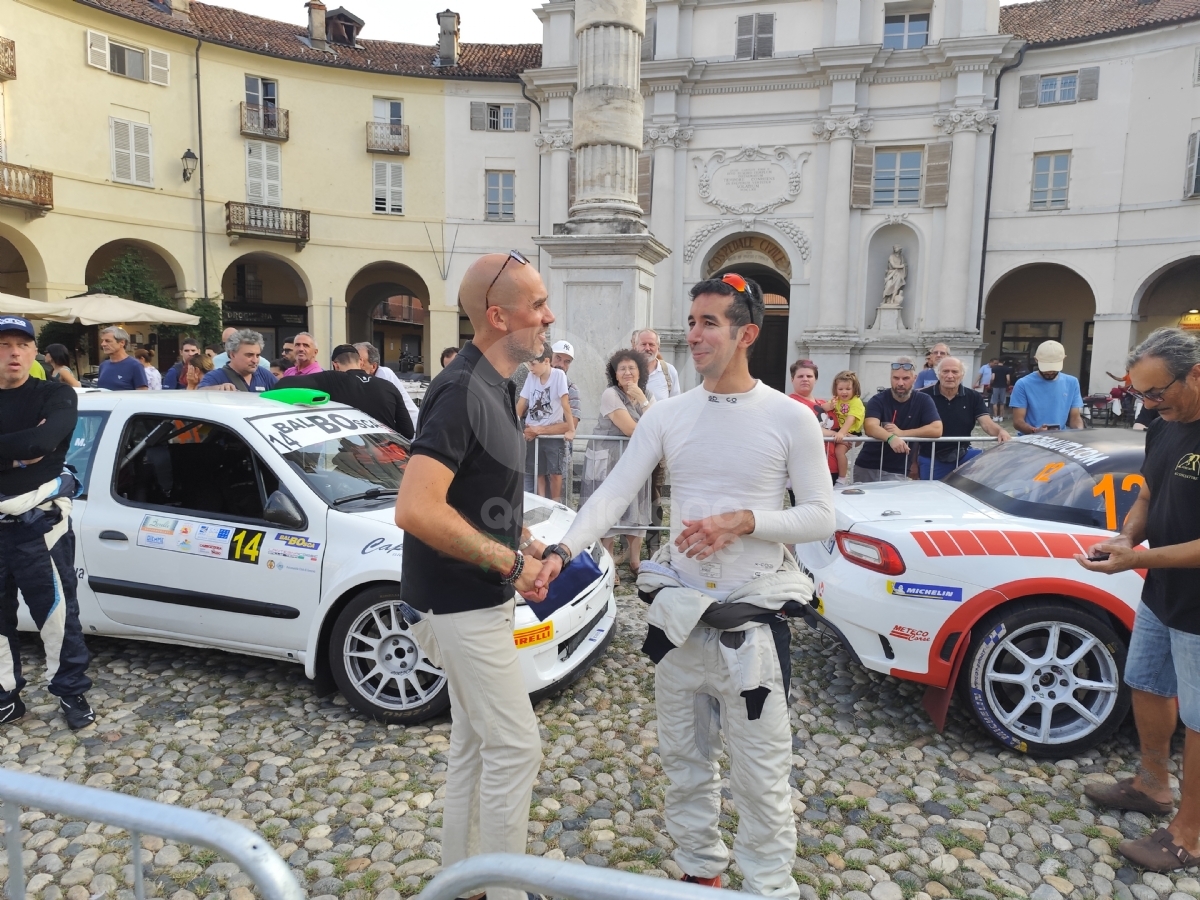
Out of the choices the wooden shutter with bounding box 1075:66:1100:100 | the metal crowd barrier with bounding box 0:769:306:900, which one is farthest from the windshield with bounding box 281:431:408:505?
the wooden shutter with bounding box 1075:66:1100:100

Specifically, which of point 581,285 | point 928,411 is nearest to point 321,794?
point 928,411

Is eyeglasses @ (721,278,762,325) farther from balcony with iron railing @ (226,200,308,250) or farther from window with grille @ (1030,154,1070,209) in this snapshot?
balcony with iron railing @ (226,200,308,250)

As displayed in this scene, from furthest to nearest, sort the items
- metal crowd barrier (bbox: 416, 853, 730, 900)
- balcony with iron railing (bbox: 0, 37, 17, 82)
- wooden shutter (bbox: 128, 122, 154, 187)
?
wooden shutter (bbox: 128, 122, 154, 187) < balcony with iron railing (bbox: 0, 37, 17, 82) < metal crowd barrier (bbox: 416, 853, 730, 900)

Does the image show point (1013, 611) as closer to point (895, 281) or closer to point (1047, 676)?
point (1047, 676)

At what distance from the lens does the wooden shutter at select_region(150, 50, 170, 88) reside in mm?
23891

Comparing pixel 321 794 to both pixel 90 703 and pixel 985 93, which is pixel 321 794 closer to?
pixel 90 703

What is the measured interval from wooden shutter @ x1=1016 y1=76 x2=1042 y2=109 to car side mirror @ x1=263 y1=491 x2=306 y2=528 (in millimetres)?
26261

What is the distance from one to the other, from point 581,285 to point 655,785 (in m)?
6.69

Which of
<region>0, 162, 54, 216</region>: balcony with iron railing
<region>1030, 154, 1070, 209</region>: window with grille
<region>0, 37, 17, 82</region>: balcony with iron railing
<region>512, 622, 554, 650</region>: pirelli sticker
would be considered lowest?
<region>512, 622, 554, 650</region>: pirelli sticker

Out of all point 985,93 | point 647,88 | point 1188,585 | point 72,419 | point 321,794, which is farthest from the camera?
point 647,88

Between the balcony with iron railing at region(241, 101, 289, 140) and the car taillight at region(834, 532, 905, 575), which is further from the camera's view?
the balcony with iron railing at region(241, 101, 289, 140)

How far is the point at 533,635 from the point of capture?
378 cm

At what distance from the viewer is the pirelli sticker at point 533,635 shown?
3.72m

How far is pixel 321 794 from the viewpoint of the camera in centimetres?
337
